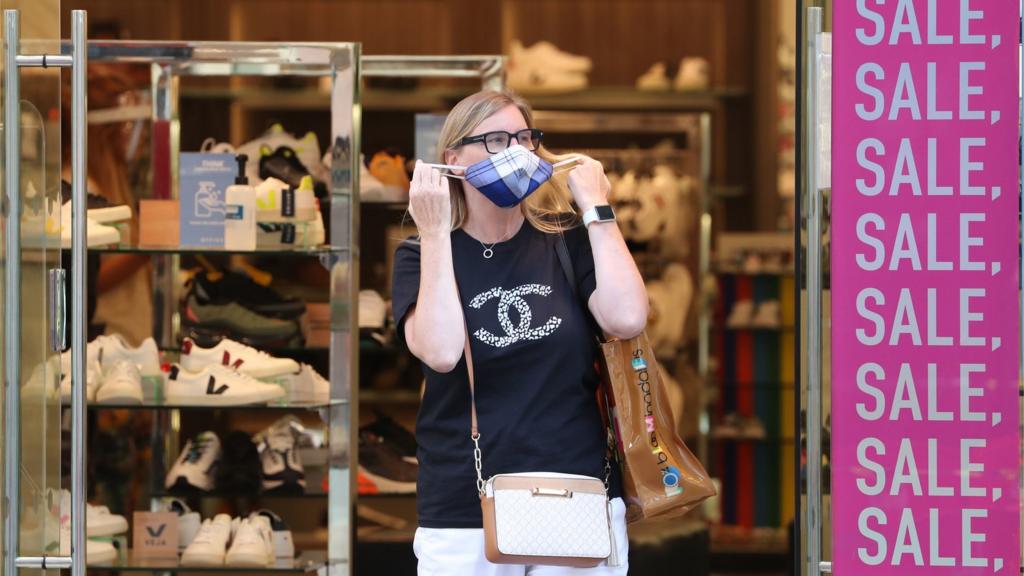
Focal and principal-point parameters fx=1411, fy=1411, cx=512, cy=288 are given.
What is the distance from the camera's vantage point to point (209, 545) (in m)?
4.15

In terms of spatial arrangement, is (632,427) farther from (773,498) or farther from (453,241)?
(773,498)

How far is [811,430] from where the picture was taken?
2971mm

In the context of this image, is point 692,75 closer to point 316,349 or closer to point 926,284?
point 316,349

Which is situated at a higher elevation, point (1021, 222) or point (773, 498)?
point (1021, 222)

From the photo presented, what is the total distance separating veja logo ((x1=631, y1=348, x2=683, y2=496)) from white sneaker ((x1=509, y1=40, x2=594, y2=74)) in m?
5.03

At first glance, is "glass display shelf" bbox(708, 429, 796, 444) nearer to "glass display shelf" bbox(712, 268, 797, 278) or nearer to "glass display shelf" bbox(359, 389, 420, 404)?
"glass display shelf" bbox(712, 268, 797, 278)

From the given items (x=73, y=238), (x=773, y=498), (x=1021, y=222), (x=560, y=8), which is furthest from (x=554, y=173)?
(x=560, y=8)

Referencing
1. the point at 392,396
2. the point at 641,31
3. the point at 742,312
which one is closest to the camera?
the point at 392,396

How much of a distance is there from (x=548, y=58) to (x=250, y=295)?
11.5 ft

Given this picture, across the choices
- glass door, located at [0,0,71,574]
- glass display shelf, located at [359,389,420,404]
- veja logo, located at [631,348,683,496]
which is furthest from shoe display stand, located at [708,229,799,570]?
veja logo, located at [631,348,683,496]

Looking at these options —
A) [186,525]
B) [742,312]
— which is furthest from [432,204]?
[742,312]

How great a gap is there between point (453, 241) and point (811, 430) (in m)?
0.89

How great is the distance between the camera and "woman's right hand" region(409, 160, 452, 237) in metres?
2.59

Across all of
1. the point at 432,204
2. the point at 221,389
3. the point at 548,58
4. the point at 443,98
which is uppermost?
the point at 548,58
